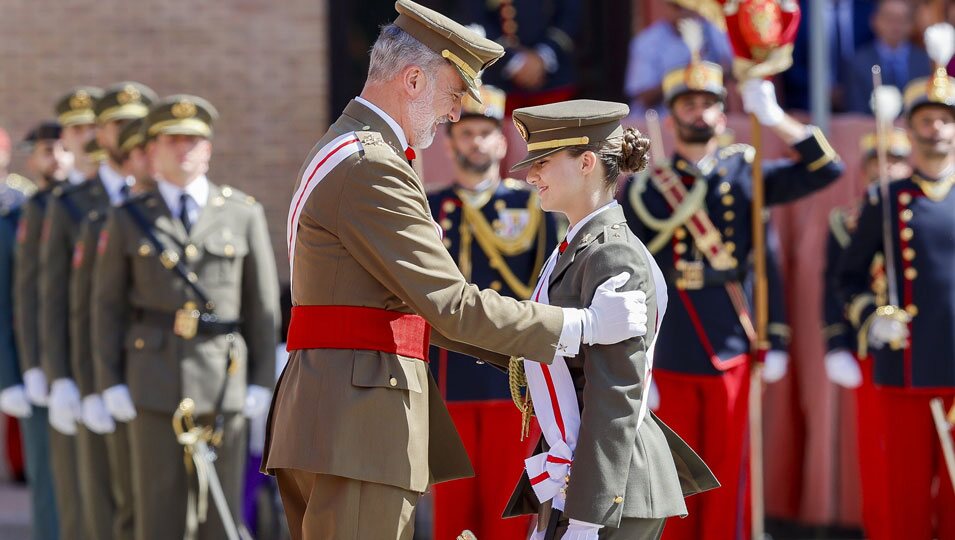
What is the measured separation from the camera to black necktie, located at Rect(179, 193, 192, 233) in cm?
593

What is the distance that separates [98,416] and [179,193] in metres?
0.99

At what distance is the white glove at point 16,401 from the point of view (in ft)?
23.1

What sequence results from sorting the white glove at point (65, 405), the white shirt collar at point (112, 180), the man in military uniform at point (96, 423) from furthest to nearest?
1. the white shirt collar at point (112, 180)
2. the white glove at point (65, 405)
3. the man in military uniform at point (96, 423)

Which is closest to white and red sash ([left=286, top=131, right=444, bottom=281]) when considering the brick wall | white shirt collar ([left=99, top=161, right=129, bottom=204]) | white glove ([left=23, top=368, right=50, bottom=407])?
white shirt collar ([left=99, top=161, right=129, bottom=204])

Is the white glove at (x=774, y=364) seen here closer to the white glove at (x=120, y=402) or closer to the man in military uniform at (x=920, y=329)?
the man in military uniform at (x=920, y=329)

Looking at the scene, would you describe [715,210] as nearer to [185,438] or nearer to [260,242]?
[260,242]

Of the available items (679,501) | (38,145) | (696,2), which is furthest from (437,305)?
(38,145)

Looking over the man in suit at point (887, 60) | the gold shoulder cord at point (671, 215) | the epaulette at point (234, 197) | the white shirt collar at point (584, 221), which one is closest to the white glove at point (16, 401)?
the epaulette at point (234, 197)

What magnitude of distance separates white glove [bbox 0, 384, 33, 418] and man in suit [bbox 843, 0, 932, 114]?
15.0 ft

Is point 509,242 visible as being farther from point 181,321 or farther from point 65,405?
point 65,405

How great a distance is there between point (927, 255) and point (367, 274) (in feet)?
9.75

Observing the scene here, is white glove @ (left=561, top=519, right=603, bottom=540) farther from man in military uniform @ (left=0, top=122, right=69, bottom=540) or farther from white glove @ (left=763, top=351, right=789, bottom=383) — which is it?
man in military uniform @ (left=0, top=122, right=69, bottom=540)

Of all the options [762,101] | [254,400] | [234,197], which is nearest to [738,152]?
[762,101]

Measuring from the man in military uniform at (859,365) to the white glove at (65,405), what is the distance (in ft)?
10.8
